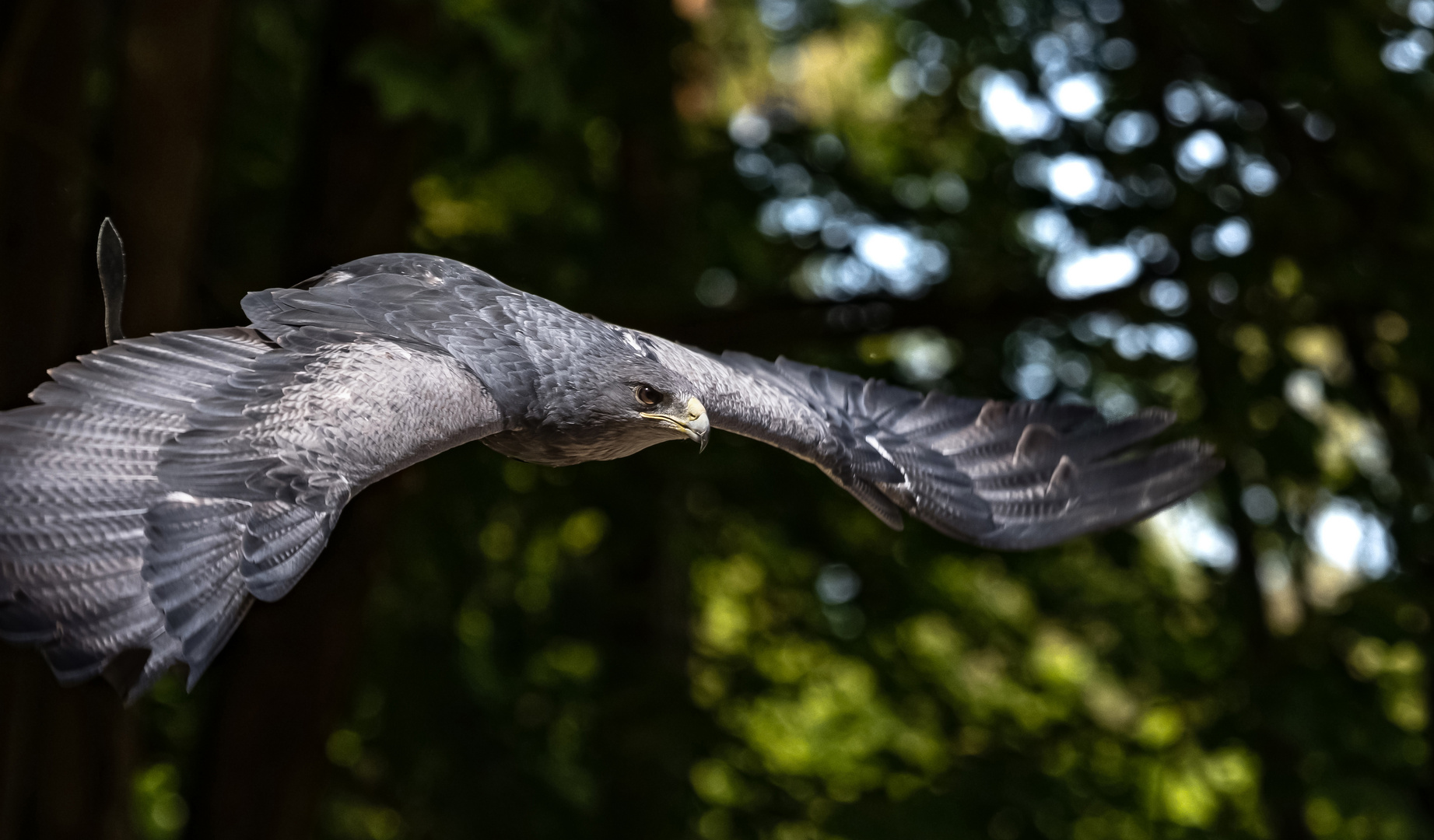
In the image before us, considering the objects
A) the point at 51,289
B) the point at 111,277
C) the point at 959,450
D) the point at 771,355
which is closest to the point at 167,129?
the point at 51,289

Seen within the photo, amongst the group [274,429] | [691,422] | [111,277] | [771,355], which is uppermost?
[111,277]

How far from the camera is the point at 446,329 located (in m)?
2.88

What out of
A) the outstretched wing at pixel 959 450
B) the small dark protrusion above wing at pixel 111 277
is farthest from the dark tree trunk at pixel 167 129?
the outstretched wing at pixel 959 450

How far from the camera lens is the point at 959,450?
4.20 m

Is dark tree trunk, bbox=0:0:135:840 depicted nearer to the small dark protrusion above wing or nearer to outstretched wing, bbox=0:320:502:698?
the small dark protrusion above wing

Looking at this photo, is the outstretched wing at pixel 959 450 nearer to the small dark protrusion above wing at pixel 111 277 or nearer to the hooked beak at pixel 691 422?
the hooked beak at pixel 691 422

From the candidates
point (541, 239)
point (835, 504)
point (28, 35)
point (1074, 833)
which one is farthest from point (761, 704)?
point (28, 35)

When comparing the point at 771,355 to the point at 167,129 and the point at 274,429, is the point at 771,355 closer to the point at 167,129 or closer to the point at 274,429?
the point at 167,129

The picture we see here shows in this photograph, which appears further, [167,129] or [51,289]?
[167,129]

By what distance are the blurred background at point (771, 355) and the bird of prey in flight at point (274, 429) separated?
4.50 ft

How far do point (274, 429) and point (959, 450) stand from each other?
2.33m

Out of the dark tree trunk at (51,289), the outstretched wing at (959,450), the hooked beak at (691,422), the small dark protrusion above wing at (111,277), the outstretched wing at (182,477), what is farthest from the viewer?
the dark tree trunk at (51,289)

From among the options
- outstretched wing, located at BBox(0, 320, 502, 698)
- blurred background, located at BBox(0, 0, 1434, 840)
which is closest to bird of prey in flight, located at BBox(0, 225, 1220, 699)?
outstretched wing, located at BBox(0, 320, 502, 698)

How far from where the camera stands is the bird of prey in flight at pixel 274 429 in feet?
7.50
